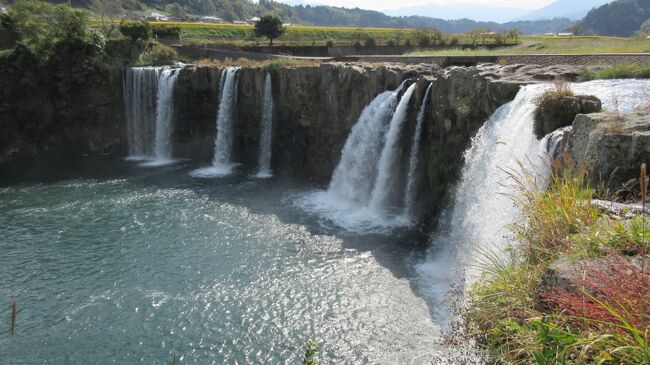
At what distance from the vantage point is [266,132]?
2877 cm

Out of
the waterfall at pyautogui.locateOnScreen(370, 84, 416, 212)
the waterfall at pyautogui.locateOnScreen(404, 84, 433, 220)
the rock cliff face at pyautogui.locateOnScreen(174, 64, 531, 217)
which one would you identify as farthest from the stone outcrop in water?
the waterfall at pyautogui.locateOnScreen(370, 84, 416, 212)

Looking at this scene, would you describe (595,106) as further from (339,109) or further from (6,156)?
(6,156)

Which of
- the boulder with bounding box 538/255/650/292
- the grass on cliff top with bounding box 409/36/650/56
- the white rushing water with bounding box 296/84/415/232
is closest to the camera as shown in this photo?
the boulder with bounding box 538/255/650/292

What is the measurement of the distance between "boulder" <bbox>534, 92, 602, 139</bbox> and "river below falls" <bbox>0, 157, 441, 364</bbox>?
18.9 ft

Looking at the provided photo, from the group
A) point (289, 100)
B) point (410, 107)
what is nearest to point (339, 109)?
point (289, 100)

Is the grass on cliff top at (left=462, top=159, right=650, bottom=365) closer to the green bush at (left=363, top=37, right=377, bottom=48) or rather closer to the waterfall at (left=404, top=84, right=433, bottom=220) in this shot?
the waterfall at (left=404, top=84, right=433, bottom=220)

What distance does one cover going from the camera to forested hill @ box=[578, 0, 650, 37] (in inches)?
5438

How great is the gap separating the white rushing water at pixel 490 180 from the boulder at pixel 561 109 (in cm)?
42

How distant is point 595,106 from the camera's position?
37.2 ft

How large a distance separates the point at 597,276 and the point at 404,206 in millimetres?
16063

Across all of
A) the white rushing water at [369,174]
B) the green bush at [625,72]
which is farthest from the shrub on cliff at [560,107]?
the white rushing water at [369,174]

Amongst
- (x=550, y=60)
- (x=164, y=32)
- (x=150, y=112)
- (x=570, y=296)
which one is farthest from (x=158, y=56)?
(x=570, y=296)

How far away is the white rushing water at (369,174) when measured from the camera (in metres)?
20.0

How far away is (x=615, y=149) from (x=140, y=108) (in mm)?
30277
